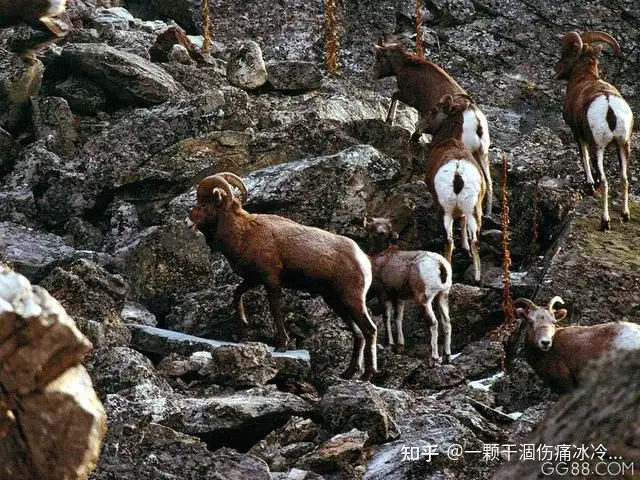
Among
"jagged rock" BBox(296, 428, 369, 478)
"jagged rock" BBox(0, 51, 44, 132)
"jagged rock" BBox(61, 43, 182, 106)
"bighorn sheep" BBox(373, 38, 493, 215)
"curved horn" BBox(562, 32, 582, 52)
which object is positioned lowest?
"jagged rock" BBox(0, 51, 44, 132)

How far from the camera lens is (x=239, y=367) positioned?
10.7 m

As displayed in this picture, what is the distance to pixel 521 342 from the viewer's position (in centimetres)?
1217

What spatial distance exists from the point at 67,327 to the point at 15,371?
0.83 ft

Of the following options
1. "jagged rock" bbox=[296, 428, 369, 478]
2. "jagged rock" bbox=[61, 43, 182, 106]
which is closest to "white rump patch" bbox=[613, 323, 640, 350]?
"jagged rock" bbox=[296, 428, 369, 478]

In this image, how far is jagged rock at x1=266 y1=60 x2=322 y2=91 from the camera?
19.2m

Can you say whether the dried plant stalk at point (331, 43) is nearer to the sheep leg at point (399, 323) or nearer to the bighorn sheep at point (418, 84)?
the bighorn sheep at point (418, 84)

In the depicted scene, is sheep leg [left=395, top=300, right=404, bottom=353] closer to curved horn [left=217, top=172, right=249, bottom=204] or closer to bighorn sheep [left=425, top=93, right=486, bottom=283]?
bighorn sheep [left=425, top=93, right=486, bottom=283]

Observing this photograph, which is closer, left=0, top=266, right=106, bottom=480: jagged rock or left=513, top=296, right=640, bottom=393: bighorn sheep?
left=0, top=266, right=106, bottom=480: jagged rock

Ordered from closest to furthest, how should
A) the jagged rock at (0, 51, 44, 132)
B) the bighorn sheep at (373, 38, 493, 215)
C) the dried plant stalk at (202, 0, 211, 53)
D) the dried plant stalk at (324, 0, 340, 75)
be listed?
the bighorn sheep at (373, 38, 493, 215) < the jagged rock at (0, 51, 44, 132) < the dried plant stalk at (324, 0, 340, 75) < the dried plant stalk at (202, 0, 211, 53)

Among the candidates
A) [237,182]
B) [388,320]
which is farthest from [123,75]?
[388,320]

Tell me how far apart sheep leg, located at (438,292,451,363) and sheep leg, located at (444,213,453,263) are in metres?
1.48

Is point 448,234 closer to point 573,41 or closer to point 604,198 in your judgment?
point 604,198

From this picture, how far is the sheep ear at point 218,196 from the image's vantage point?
1290cm

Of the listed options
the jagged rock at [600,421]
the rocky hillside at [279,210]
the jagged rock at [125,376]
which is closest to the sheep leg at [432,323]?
the rocky hillside at [279,210]
